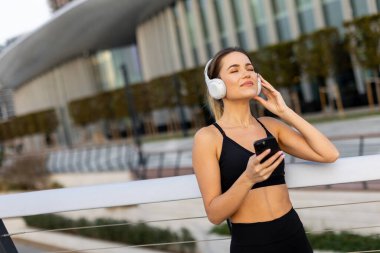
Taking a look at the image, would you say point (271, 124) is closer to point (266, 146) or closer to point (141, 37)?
point (266, 146)

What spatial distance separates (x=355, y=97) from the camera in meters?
25.8

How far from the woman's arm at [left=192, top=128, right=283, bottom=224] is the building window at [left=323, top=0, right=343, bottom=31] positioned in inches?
963

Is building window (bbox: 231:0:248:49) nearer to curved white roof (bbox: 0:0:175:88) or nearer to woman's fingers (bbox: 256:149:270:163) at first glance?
curved white roof (bbox: 0:0:175:88)

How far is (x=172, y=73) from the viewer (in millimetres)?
30969

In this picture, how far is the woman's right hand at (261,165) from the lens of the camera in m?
1.73

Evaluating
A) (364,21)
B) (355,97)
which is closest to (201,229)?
(364,21)

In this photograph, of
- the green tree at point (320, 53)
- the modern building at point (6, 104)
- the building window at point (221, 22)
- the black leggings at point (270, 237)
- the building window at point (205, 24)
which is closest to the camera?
the black leggings at point (270, 237)

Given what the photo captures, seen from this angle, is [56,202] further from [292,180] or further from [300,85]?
[300,85]

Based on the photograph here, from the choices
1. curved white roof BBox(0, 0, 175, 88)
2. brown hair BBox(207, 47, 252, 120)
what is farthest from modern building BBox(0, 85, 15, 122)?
brown hair BBox(207, 47, 252, 120)

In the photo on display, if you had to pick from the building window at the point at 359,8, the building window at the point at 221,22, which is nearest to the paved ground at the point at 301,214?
the building window at the point at 359,8

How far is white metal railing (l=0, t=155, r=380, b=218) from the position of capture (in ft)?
6.25

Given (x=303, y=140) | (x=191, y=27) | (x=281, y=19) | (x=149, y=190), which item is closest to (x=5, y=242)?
(x=149, y=190)

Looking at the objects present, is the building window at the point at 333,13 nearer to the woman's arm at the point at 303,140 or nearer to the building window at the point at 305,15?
the building window at the point at 305,15

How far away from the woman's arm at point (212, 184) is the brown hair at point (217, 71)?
0.24 metres
